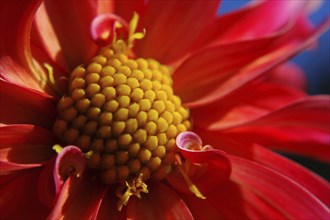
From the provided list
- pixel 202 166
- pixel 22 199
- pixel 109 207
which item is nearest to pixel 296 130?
pixel 202 166

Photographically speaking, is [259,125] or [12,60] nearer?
[12,60]

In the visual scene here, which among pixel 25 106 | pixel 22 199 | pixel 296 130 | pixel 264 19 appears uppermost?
pixel 264 19

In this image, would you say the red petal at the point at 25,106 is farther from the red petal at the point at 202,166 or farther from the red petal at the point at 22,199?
the red petal at the point at 202,166

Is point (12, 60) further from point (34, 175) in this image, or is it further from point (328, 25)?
point (328, 25)

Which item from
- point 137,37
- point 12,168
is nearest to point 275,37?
point 137,37

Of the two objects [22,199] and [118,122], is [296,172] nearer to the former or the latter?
[118,122]
